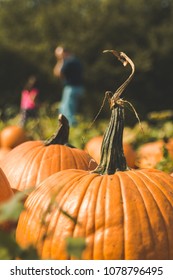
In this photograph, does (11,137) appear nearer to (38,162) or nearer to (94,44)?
(38,162)

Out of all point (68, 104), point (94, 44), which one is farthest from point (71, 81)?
point (94, 44)

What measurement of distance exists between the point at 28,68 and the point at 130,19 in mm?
7983

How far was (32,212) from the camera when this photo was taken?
2096 millimetres

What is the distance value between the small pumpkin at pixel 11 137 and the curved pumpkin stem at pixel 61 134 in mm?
3708

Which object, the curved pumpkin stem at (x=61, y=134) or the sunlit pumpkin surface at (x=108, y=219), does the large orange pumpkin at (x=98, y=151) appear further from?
the sunlit pumpkin surface at (x=108, y=219)

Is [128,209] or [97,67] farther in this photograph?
[97,67]

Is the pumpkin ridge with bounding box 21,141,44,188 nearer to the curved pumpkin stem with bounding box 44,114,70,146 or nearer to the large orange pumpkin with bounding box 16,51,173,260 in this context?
the curved pumpkin stem with bounding box 44,114,70,146

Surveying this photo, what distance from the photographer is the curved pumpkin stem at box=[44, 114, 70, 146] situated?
3328 millimetres

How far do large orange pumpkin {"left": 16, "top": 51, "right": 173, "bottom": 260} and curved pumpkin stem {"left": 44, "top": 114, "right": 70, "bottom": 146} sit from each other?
1168 millimetres

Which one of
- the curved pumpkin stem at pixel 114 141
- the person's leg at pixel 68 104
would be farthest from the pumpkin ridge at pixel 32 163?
the person's leg at pixel 68 104

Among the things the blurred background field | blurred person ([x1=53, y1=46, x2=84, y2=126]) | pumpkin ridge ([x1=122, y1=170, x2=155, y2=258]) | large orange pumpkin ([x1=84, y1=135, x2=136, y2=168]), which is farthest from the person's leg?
the blurred background field
